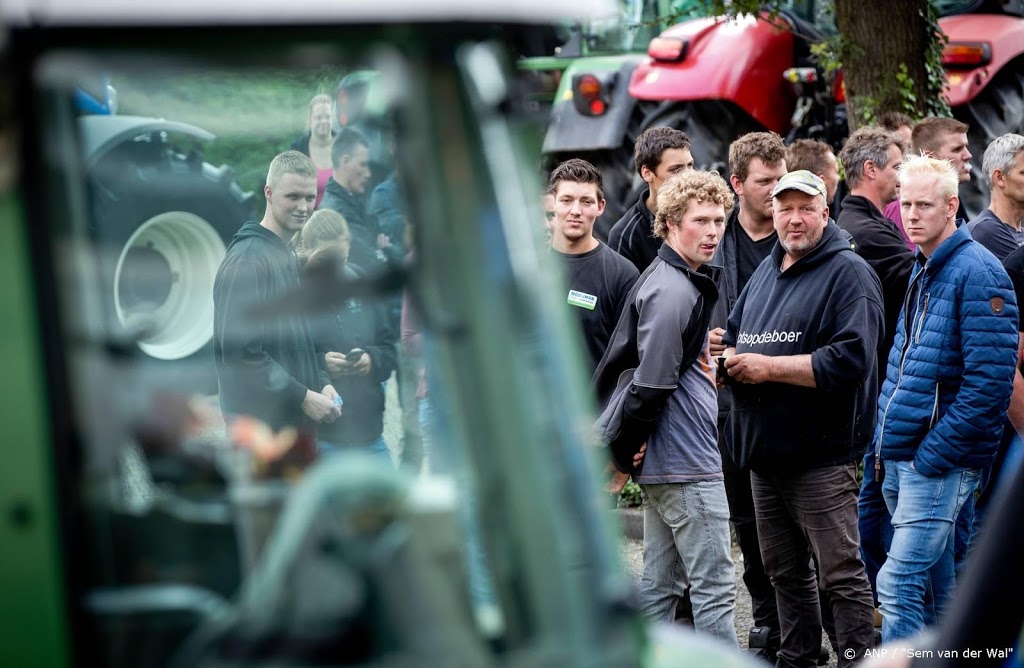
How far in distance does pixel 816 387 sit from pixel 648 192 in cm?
153

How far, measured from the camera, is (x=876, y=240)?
17.6 feet

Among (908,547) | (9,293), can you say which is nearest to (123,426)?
(9,293)

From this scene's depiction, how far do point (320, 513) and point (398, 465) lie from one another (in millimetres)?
141

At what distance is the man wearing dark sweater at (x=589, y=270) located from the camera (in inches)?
196

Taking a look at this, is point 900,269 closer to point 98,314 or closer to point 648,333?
point 648,333

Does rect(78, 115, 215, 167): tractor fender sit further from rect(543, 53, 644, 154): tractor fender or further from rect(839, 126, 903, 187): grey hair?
rect(543, 53, 644, 154): tractor fender

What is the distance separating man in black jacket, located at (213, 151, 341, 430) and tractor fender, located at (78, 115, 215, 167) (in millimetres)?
287

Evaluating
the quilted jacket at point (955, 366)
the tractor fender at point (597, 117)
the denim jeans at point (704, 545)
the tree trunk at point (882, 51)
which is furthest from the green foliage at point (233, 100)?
the tractor fender at point (597, 117)

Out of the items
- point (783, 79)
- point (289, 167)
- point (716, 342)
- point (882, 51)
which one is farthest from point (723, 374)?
point (783, 79)

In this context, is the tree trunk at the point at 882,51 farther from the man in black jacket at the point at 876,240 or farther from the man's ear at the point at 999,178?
the man's ear at the point at 999,178

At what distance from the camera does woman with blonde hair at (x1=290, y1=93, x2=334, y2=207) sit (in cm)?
238

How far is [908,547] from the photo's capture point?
4.50m

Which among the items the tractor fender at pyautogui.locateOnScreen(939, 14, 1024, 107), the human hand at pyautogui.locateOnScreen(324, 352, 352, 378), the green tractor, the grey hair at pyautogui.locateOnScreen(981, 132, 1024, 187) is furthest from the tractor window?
the tractor fender at pyautogui.locateOnScreen(939, 14, 1024, 107)

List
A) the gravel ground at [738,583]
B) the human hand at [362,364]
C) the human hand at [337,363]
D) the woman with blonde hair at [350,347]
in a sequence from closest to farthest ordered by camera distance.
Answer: the woman with blonde hair at [350,347], the human hand at [362,364], the human hand at [337,363], the gravel ground at [738,583]
